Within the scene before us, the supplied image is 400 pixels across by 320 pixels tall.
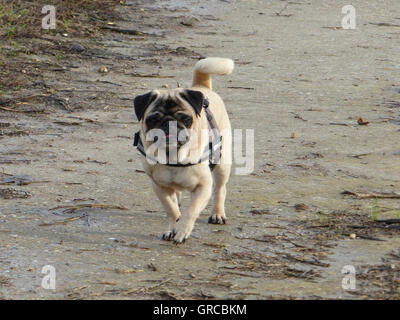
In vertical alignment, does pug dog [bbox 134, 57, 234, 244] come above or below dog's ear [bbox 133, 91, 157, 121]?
below

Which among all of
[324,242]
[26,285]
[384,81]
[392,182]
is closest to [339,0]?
[384,81]

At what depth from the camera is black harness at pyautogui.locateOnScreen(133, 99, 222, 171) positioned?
16.6 ft

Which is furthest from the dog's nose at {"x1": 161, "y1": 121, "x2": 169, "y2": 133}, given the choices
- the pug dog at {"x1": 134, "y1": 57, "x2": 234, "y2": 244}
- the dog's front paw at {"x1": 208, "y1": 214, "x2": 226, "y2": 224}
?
the dog's front paw at {"x1": 208, "y1": 214, "x2": 226, "y2": 224}

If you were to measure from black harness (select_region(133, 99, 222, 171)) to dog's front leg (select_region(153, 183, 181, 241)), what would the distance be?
0.26 meters

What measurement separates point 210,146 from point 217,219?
0.62 meters

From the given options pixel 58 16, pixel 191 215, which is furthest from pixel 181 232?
pixel 58 16

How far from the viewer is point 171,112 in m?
4.92

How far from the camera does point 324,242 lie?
16.5ft

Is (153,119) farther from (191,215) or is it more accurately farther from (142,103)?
(191,215)

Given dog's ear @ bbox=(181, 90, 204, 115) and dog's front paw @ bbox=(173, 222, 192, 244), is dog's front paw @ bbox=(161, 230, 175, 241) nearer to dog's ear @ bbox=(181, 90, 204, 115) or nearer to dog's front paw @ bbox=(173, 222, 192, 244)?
dog's front paw @ bbox=(173, 222, 192, 244)

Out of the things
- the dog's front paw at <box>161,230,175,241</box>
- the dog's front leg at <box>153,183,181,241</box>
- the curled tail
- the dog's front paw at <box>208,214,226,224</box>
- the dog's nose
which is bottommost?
the dog's front paw at <box>161,230,175,241</box>

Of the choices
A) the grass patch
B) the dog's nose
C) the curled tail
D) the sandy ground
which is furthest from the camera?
the grass patch

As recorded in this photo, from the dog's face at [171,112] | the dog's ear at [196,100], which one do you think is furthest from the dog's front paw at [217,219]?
the dog's ear at [196,100]

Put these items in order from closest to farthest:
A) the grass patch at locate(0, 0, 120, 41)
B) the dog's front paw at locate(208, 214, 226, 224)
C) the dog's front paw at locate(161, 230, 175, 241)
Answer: the dog's front paw at locate(161, 230, 175, 241) < the dog's front paw at locate(208, 214, 226, 224) < the grass patch at locate(0, 0, 120, 41)
